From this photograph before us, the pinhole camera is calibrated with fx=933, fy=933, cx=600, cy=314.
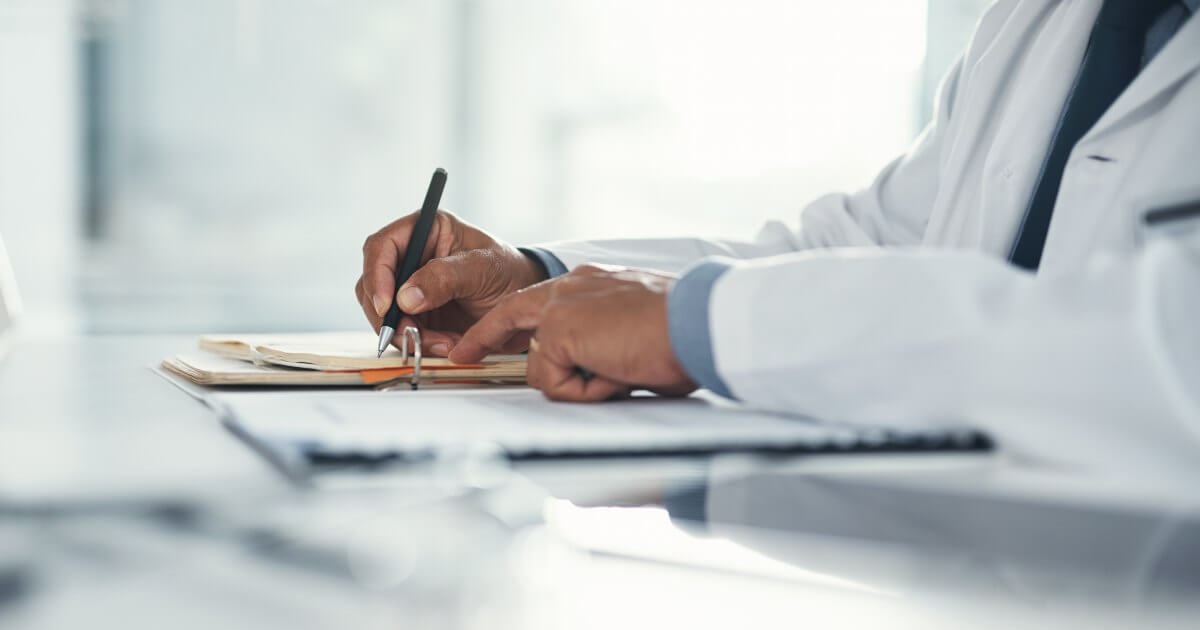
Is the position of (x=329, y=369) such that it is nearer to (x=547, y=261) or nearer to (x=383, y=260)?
(x=383, y=260)

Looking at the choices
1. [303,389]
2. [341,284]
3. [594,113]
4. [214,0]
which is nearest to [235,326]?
[341,284]

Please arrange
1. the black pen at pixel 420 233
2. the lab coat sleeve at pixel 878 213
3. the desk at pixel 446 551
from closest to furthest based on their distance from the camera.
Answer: the desk at pixel 446 551 < the black pen at pixel 420 233 < the lab coat sleeve at pixel 878 213

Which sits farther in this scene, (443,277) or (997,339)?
(443,277)

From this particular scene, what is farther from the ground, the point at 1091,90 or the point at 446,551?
the point at 1091,90

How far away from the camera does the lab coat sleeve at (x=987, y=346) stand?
37 cm

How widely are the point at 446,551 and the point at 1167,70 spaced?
0.74m

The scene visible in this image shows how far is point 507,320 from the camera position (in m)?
0.63

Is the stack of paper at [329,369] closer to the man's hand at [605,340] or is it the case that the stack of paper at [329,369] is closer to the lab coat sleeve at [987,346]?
the man's hand at [605,340]

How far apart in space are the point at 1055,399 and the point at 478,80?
13.1 ft

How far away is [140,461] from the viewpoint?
38cm

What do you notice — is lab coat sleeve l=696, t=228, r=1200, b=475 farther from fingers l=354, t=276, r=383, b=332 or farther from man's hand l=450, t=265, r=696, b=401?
fingers l=354, t=276, r=383, b=332

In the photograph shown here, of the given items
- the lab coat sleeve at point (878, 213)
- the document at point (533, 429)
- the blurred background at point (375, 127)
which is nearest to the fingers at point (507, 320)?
the document at point (533, 429)

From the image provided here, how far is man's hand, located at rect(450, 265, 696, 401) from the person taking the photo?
1.73ft

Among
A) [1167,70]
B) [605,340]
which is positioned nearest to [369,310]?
[605,340]
